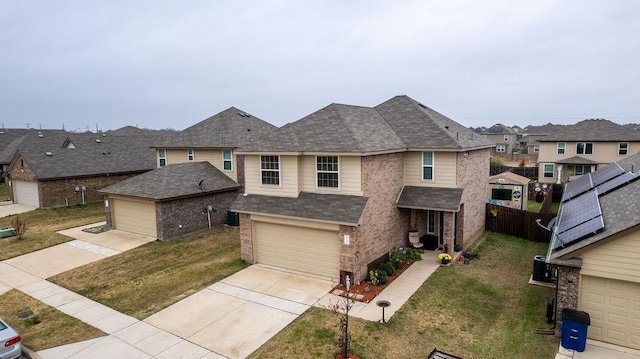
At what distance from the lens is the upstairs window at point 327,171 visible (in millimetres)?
15506

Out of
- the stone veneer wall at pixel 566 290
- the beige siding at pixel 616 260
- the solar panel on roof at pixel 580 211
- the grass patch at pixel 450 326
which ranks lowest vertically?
the grass patch at pixel 450 326

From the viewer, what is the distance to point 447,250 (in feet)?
55.5

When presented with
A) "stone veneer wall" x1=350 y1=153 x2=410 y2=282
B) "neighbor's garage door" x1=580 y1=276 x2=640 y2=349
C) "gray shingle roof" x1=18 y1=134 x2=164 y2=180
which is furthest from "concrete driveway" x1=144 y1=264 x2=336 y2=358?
"gray shingle roof" x1=18 y1=134 x2=164 y2=180

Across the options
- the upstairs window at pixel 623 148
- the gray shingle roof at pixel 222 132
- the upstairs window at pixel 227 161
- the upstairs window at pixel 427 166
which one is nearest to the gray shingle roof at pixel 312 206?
the upstairs window at pixel 427 166

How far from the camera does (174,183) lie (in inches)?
890

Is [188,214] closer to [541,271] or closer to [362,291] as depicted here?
[362,291]

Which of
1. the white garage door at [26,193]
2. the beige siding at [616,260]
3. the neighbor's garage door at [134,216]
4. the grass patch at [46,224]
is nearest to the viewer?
the beige siding at [616,260]

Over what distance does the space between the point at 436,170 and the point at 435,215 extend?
8.73 ft

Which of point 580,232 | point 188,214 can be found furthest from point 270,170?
point 580,232

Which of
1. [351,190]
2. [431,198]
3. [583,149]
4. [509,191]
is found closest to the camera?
[351,190]

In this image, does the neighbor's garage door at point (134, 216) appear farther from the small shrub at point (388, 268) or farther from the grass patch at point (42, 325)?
the small shrub at point (388, 268)

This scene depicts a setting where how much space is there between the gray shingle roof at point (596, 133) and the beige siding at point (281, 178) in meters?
33.4

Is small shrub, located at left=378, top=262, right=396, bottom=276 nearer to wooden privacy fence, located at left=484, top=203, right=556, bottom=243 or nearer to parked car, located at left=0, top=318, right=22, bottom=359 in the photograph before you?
wooden privacy fence, located at left=484, top=203, right=556, bottom=243

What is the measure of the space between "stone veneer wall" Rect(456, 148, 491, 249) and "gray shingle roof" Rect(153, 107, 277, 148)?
15349mm
